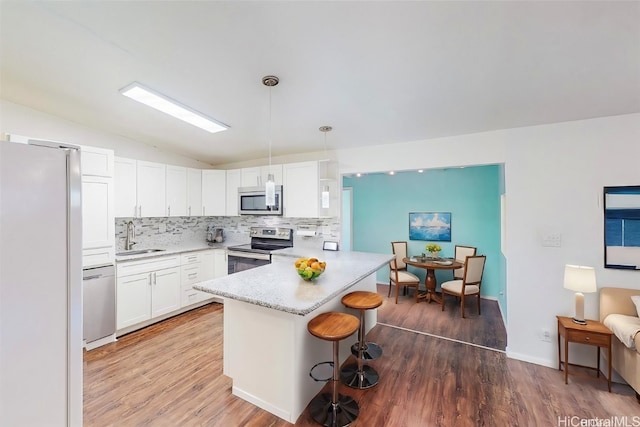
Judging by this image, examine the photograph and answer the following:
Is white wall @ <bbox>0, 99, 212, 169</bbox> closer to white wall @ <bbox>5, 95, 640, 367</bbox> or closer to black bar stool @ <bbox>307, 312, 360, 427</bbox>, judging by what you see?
white wall @ <bbox>5, 95, 640, 367</bbox>

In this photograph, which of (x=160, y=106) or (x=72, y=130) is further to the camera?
(x=72, y=130)

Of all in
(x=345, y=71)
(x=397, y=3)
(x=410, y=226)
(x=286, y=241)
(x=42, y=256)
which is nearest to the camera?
(x=42, y=256)

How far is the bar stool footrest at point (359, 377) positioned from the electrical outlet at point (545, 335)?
177cm

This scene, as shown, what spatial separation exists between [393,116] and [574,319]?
2.59 meters

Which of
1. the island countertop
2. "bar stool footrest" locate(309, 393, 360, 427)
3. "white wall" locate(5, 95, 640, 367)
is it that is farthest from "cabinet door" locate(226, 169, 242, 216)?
"bar stool footrest" locate(309, 393, 360, 427)

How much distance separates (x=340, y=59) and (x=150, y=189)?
3.37 m

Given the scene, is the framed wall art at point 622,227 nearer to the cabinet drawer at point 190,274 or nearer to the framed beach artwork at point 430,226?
the framed beach artwork at point 430,226

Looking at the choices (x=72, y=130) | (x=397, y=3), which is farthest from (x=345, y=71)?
(x=72, y=130)

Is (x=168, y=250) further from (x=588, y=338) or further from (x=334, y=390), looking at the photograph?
(x=588, y=338)

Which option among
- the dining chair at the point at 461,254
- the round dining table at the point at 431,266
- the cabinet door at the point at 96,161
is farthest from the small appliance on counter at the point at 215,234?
the dining chair at the point at 461,254

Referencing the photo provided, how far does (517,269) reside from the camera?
2.72 metres

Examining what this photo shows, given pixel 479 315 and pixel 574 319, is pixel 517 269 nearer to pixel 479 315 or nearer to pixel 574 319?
pixel 574 319

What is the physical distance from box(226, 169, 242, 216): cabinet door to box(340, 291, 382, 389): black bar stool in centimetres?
281

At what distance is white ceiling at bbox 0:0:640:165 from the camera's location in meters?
1.46
